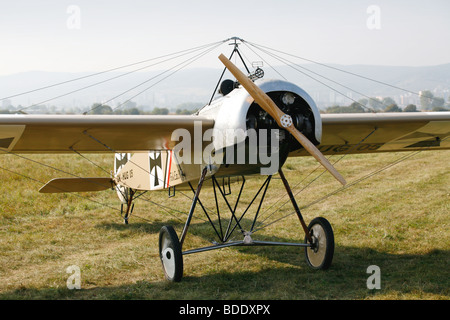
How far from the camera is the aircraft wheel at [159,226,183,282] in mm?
6208

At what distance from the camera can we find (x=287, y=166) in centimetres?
1891

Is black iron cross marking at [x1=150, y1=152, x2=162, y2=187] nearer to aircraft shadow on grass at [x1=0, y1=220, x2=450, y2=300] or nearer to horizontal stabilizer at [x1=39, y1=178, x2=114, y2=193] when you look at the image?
horizontal stabilizer at [x1=39, y1=178, x2=114, y2=193]

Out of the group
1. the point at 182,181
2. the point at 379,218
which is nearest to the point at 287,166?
the point at 379,218

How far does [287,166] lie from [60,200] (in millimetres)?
9351

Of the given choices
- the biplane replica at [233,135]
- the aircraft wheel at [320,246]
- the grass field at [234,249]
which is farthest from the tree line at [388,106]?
the grass field at [234,249]

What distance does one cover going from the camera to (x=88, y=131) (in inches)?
259

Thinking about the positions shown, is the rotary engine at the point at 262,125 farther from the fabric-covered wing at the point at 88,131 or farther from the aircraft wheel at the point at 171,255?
the aircraft wheel at the point at 171,255

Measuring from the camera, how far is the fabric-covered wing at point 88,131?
20.2 ft

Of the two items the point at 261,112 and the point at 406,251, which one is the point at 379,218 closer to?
the point at 406,251

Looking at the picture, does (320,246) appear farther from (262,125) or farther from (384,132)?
(384,132)

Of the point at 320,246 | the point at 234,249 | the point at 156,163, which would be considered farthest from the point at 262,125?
the point at 156,163

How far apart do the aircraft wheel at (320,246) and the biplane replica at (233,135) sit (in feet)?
0.05

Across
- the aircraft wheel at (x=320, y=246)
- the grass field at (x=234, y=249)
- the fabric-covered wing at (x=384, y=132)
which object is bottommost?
the grass field at (x=234, y=249)

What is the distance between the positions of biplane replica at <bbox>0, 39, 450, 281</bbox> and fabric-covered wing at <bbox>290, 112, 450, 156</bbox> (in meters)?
0.02
